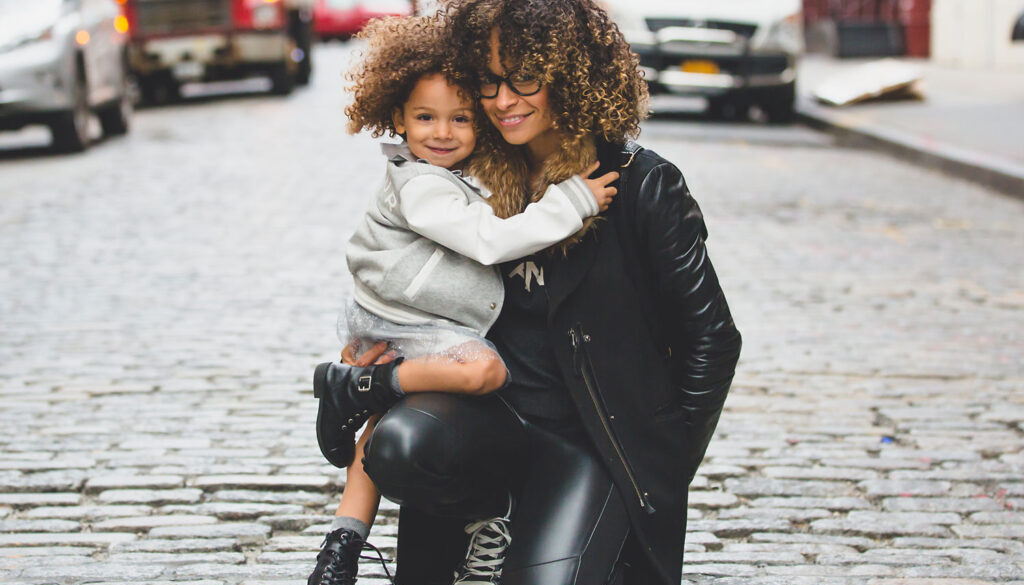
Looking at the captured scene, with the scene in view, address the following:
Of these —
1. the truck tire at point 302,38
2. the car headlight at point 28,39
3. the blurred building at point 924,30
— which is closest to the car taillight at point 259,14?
the truck tire at point 302,38

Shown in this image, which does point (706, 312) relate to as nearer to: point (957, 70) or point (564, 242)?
point (564, 242)

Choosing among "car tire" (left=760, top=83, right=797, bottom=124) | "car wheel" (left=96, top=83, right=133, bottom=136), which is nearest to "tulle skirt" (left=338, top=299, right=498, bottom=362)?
"car wheel" (left=96, top=83, right=133, bottom=136)

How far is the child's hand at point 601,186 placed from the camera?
267cm

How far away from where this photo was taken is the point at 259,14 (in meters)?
17.3

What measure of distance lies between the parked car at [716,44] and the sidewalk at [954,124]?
2.63 feet

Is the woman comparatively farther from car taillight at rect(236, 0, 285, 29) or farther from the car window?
car taillight at rect(236, 0, 285, 29)

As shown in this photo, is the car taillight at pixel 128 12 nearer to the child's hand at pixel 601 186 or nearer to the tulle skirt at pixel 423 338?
the tulle skirt at pixel 423 338

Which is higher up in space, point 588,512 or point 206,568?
point 588,512

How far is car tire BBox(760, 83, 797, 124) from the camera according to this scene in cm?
1516

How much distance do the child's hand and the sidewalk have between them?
25.7ft

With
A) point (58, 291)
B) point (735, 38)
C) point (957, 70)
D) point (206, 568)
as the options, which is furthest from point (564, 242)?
point (957, 70)

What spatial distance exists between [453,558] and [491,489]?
0.35 metres

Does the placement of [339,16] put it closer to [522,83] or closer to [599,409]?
[522,83]

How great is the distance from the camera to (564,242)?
8.93 ft
